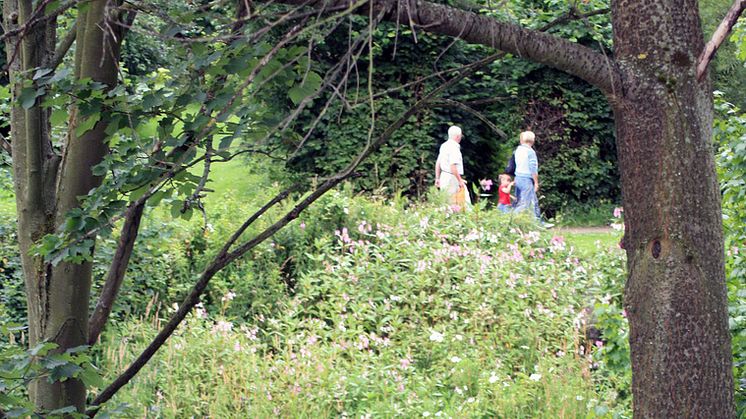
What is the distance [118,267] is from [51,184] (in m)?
0.34

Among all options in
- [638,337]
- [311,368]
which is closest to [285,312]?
[311,368]

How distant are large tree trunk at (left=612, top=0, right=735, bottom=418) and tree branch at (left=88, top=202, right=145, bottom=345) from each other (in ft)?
4.43

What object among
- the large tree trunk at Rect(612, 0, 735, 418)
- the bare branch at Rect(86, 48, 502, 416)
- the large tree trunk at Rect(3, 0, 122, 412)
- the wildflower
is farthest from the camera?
the wildflower

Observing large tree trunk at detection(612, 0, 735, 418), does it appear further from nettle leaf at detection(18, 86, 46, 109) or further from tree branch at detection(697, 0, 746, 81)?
nettle leaf at detection(18, 86, 46, 109)

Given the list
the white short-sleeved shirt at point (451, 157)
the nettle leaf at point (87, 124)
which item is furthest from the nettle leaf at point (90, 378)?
the white short-sleeved shirt at point (451, 157)

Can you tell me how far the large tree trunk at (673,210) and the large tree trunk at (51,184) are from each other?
1.50 meters

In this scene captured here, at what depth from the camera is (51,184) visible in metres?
2.71

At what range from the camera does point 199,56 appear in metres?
2.37

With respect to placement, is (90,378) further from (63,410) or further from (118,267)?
(118,267)

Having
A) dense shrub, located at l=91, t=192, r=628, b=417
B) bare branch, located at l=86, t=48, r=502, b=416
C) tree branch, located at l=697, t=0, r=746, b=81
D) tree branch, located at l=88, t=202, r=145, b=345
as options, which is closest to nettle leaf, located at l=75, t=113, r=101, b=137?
tree branch, located at l=88, t=202, r=145, b=345

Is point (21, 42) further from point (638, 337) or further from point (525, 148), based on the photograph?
point (525, 148)

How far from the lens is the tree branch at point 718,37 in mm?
2115

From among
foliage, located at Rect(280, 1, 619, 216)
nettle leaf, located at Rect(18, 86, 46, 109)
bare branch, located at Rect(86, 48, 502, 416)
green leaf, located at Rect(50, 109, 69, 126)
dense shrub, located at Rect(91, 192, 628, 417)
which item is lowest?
dense shrub, located at Rect(91, 192, 628, 417)

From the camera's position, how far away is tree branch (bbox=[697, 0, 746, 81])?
212cm
